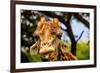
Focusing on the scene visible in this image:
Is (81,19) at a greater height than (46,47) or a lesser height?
greater

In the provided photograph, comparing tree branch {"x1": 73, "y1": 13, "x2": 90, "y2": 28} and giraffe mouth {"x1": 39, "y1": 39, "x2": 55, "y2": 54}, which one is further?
tree branch {"x1": 73, "y1": 13, "x2": 90, "y2": 28}

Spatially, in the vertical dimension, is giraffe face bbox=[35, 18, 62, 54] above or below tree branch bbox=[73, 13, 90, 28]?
below

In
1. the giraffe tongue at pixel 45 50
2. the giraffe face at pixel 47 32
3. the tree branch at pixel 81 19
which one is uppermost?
the tree branch at pixel 81 19

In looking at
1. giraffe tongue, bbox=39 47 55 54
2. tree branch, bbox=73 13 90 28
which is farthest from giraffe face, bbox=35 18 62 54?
tree branch, bbox=73 13 90 28

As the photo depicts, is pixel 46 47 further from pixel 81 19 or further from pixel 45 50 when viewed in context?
pixel 81 19

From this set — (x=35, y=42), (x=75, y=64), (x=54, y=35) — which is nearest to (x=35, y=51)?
(x=35, y=42)

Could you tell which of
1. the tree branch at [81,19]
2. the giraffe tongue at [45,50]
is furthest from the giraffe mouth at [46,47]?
the tree branch at [81,19]

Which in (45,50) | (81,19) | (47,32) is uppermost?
(81,19)

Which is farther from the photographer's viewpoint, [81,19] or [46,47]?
[81,19]

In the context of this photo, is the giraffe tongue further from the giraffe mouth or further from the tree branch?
the tree branch

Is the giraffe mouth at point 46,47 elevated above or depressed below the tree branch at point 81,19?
below

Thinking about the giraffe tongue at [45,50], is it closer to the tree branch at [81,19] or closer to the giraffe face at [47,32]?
the giraffe face at [47,32]

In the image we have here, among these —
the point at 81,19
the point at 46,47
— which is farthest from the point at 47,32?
the point at 81,19

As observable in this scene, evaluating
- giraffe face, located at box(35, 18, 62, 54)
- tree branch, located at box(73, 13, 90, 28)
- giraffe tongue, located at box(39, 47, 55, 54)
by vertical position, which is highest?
tree branch, located at box(73, 13, 90, 28)
